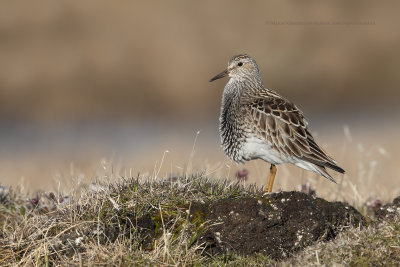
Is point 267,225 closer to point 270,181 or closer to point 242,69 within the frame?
point 270,181

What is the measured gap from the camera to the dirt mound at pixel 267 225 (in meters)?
6.32

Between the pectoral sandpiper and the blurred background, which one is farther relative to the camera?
the blurred background

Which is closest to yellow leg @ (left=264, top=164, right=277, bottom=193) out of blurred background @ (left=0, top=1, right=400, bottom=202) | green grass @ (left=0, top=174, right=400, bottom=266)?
green grass @ (left=0, top=174, right=400, bottom=266)

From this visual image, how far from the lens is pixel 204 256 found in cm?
611

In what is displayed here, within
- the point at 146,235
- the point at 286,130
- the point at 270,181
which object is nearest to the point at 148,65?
the point at 286,130

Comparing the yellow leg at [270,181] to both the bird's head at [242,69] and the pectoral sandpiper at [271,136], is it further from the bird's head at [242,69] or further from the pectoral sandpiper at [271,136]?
the bird's head at [242,69]

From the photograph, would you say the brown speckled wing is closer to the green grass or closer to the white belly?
the white belly

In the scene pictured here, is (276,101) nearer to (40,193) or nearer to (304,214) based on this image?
(304,214)

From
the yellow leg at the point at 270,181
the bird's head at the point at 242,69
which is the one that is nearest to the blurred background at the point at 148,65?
the bird's head at the point at 242,69

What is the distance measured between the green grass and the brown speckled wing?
1125 mm

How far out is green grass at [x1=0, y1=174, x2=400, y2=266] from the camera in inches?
225

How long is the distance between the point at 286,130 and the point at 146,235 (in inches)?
103

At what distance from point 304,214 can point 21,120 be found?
64.2ft

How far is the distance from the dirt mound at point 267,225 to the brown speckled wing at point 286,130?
4.77 ft
